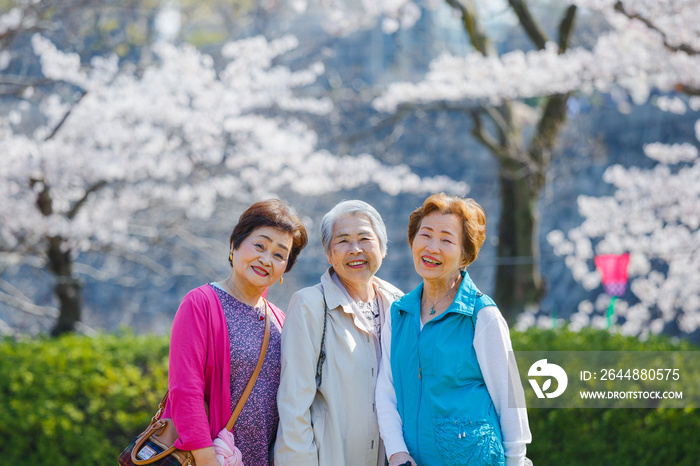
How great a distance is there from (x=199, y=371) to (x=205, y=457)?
0.27 m

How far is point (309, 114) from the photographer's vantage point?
835 cm

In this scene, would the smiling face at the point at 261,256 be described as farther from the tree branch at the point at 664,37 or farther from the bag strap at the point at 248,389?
the tree branch at the point at 664,37

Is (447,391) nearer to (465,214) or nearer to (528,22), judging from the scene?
(465,214)

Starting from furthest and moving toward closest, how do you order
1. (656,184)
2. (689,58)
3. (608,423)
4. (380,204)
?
(380,204) < (656,184) < (689,58) < (608,423)

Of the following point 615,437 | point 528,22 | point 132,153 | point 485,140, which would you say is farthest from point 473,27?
point 615,437

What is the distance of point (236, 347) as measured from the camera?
233cm

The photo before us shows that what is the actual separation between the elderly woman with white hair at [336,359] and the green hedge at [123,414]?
2.17m

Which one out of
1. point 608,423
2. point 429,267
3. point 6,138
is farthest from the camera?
point 6,138

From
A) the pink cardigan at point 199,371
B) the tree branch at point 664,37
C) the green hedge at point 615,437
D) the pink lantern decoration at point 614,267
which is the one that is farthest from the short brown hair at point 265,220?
the pink lantern decoration at point 614,267

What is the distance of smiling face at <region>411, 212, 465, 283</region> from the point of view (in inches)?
89.7

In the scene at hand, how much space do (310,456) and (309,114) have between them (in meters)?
6.49

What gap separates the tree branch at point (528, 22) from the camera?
21.2 ft

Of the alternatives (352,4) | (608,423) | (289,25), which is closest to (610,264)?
(608,423)

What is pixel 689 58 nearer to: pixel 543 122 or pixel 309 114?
pixel 543 122
